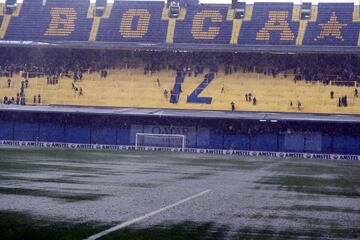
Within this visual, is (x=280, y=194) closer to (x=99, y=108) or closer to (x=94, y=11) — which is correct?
(x=99, y=108)

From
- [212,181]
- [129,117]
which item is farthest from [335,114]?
[212,181]

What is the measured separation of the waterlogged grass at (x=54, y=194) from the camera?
→ 41.6ft

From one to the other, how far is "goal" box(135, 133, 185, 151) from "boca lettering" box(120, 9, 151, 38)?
1207 cm

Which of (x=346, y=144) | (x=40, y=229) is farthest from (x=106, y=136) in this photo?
(x=40, y=229)

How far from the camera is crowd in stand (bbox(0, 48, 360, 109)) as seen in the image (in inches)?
2104

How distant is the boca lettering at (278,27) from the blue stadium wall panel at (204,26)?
10.8 ft

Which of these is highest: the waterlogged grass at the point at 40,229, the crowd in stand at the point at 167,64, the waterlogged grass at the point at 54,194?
the crowd in stand at the point at 167,64

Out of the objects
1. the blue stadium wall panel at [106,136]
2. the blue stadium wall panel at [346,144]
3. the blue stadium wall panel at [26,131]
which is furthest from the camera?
the blue stadium wall panel at [26,131]

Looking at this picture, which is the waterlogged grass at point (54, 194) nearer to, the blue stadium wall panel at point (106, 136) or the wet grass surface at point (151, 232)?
the wet grass surface at point (151, 232)

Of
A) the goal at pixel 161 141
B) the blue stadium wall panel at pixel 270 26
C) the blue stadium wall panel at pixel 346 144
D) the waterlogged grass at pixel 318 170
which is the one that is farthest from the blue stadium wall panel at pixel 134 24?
the waterlogged grass at pixel 318 170

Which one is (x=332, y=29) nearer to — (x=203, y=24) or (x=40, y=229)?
(x=203, y=24)

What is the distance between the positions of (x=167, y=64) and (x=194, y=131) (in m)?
9.07

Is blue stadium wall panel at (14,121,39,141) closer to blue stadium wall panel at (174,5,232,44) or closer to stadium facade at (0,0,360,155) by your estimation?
stadium facade at (0,0,360,155)

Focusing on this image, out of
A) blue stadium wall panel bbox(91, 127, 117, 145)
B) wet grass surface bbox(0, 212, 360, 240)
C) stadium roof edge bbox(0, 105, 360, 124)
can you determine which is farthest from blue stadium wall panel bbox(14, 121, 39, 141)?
wet grass surface bbox(0, 212, 360, 240)
